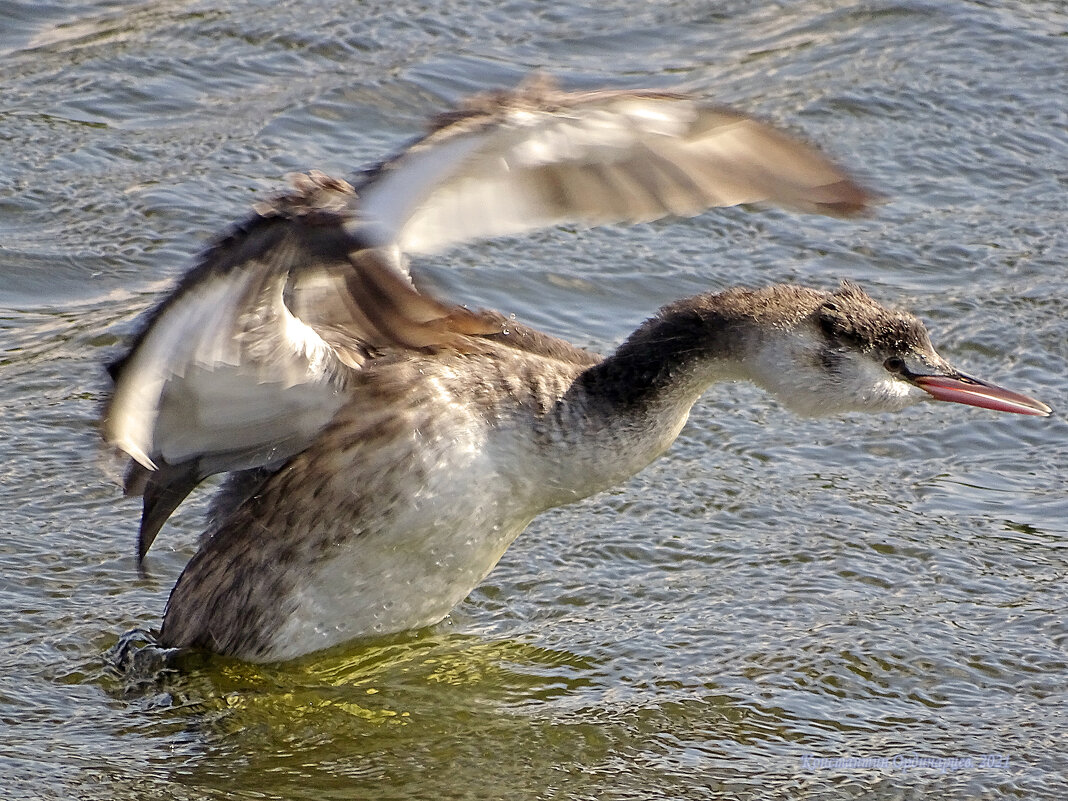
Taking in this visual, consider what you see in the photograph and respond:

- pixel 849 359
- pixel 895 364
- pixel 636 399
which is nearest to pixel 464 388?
pixel 636 399

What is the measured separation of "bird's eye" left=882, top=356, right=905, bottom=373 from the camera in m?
6.14

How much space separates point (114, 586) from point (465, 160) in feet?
7.45

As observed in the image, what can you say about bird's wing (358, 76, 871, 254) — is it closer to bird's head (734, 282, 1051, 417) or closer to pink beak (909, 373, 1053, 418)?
bird's head (734, 282, 1051, 417)

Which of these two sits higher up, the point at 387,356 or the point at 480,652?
the point at 387,356

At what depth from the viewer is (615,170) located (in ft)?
18.5

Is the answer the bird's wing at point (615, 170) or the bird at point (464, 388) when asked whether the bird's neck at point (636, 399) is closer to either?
the bird at point (464, 388)

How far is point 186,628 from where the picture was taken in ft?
20.0

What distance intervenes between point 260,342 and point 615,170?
125 centimetres

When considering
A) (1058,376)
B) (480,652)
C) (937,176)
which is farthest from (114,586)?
(937,176)

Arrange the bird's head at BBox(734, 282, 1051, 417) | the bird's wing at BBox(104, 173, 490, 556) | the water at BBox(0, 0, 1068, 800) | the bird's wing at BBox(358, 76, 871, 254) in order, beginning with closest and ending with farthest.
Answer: the bird's wing at BBox(104, 173, 490, 556) < the bird's wing at BBox(358, 76, 871, 254) < the water at BBox(0, 0, 1068, 800) < the bird's head at BBox(734, 282, 1051, 417)

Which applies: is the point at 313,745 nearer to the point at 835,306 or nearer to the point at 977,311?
the point at 835,306

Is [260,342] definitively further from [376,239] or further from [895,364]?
[895,364]

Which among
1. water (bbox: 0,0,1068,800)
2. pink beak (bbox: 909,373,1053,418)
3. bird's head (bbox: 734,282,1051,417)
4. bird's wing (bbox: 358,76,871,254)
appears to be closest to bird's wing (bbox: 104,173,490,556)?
bird's wing (bbox: 358,76,871,254)

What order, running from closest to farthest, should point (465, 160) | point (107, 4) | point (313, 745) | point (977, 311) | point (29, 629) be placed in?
point (465, 160) < point (313, 745) < point (29, 629) < point (977, 311) < point (107, 4)
